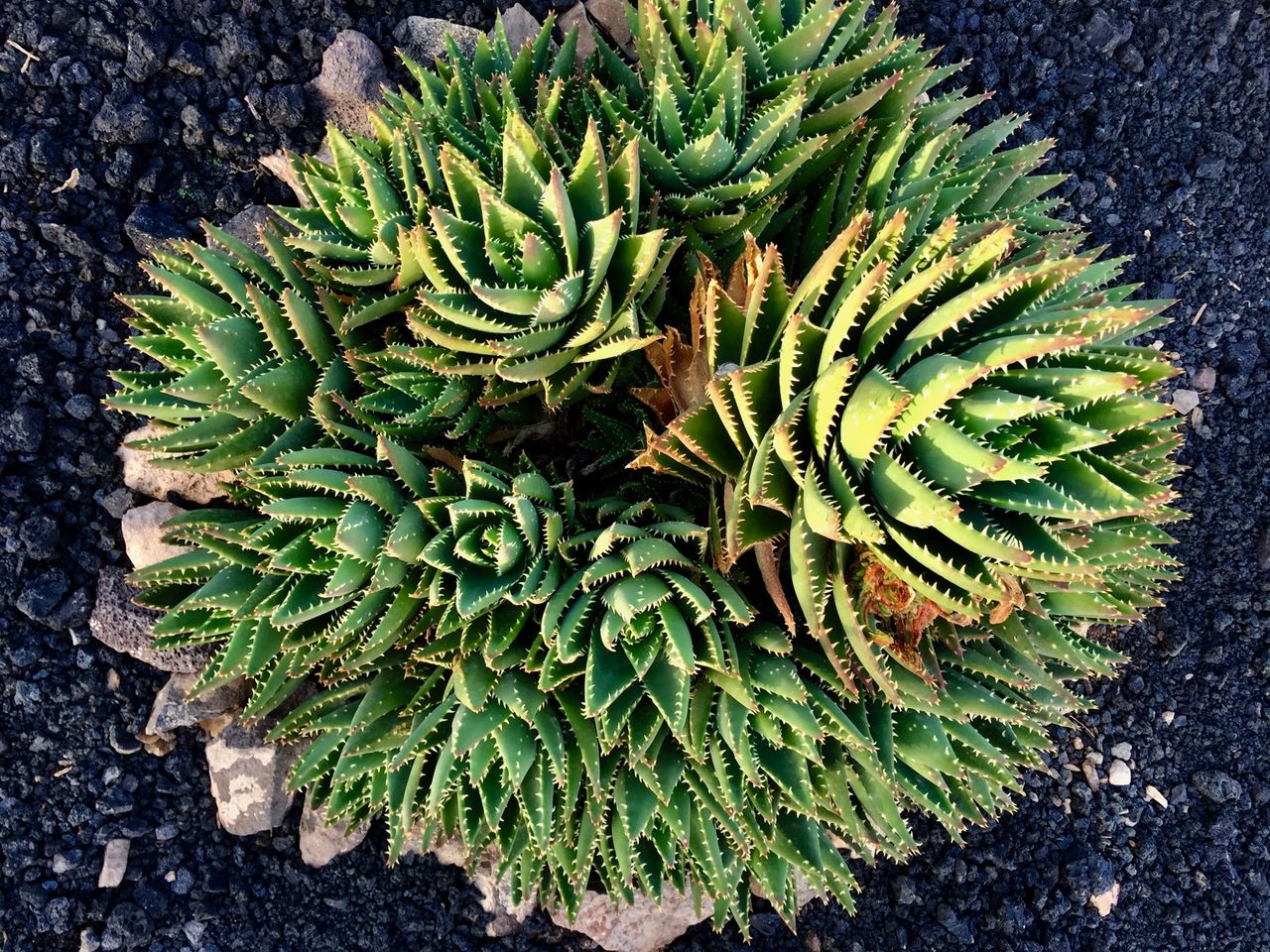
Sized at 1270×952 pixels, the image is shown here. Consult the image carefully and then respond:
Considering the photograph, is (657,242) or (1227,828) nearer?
(657,242)

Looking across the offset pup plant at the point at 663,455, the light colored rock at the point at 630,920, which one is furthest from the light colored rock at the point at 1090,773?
the light colored rock at the point at 630,920

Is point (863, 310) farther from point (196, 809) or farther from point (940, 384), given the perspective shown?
point (196, 809)

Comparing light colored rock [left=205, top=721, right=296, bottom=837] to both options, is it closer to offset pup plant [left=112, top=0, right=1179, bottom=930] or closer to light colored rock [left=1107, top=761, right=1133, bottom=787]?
offset pup plant [left=112, top=0, right=1179, bottom=930]

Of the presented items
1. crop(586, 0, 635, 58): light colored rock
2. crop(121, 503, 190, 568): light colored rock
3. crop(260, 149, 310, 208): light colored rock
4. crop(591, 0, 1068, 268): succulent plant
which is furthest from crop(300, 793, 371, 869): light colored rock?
crop(586, 0, 635, 58): light colored rock

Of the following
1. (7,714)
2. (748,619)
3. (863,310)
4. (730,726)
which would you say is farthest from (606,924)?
(863,310)

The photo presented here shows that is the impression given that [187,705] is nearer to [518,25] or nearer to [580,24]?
[518,25]

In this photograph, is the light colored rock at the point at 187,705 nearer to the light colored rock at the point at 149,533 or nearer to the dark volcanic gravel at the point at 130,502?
the dark volcanic gravel at the point at 130,502
